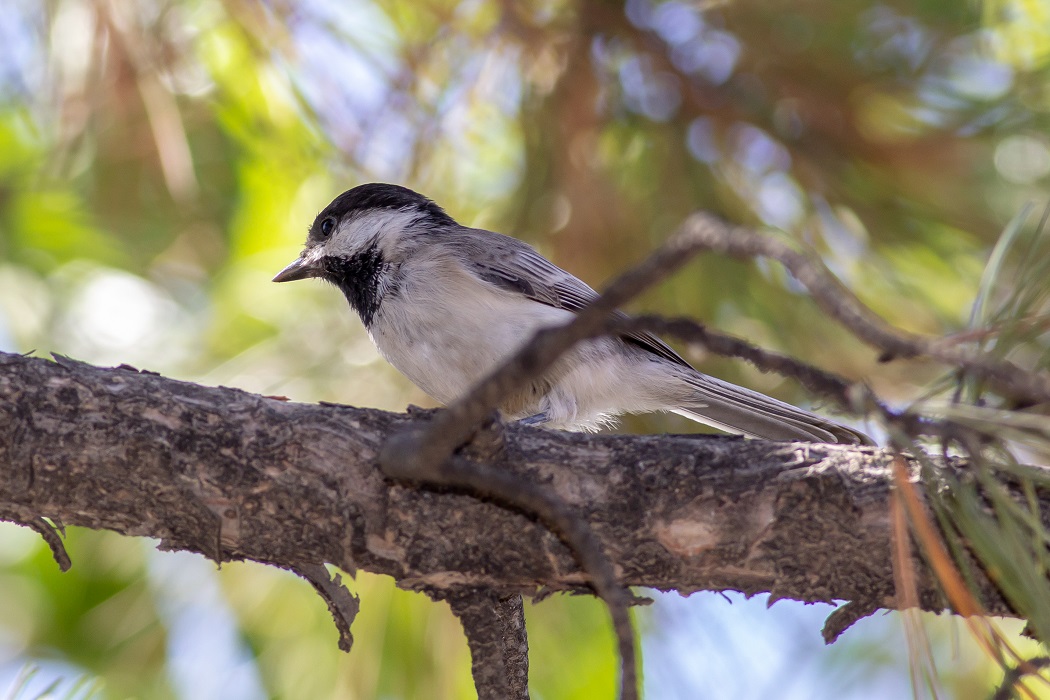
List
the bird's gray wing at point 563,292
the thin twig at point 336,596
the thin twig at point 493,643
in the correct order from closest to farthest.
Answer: the thin twig at point 493,643, the thin twig at point 336,596, the bird's gray wing at point 563,292

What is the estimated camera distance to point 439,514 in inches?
90.0

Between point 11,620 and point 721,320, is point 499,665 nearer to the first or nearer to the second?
point 721,320

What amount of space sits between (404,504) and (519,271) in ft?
5.51

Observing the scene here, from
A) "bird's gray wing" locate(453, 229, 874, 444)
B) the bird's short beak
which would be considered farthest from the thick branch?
the bird's short beak

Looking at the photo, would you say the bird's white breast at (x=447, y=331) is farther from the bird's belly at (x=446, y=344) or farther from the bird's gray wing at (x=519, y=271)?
the bird's gray wing at (x=519, y=271)

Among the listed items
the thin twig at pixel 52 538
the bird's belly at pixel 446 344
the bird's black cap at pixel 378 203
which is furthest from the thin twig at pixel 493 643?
the bird's black cap at pixel 378 203

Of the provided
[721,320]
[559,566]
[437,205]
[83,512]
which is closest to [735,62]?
[721,320]

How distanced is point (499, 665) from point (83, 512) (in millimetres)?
1056

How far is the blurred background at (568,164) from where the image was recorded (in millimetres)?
3270

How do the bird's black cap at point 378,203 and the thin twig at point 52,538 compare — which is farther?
the bird's black cap at point 378,203

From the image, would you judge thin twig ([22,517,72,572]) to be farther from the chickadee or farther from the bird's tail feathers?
the bird's tail feathers

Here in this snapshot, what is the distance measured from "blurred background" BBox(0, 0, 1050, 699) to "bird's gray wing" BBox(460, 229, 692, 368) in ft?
0.24

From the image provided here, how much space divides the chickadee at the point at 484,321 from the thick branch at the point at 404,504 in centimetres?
102

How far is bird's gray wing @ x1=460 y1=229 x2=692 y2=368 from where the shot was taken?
3732 mm
